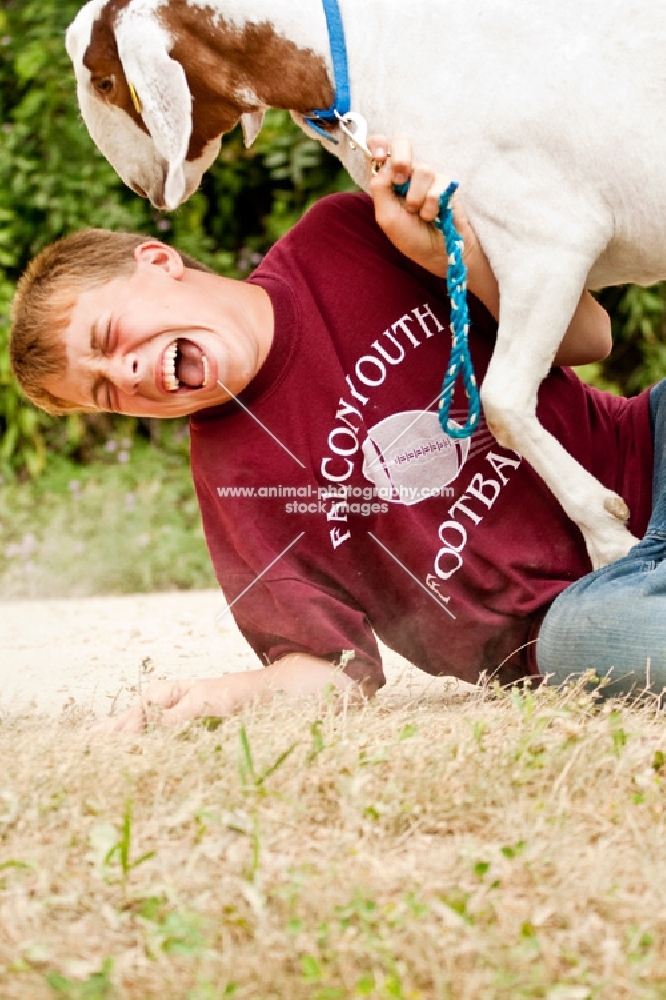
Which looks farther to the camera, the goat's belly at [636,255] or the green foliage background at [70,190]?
the green foliage background at [70,190]

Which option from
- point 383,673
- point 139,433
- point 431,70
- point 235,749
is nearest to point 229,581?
point 383,673

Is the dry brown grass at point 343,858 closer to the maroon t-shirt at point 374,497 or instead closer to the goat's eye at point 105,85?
the maroon t-shirt at point 374,497

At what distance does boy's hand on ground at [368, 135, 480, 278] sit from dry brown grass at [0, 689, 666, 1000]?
0.59 meters

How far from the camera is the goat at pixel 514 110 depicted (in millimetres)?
1538

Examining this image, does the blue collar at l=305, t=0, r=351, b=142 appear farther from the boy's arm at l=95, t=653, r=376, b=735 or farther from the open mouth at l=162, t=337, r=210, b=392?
the boy's arm at l=95, t=653, r=376, b=735

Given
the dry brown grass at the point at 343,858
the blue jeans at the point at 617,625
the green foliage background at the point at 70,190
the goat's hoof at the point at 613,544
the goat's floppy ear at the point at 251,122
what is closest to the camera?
the dry brown grass at the point at 343,858

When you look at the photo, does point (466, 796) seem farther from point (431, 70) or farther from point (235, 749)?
point (431, 70)

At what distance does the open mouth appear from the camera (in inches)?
59.8

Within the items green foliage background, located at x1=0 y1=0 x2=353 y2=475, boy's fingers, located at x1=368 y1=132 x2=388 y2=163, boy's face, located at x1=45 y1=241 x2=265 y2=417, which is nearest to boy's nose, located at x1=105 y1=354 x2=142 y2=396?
boy's face, located at x1=45 y1=241 x2=265 y2=417

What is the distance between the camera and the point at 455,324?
1523 millimetres

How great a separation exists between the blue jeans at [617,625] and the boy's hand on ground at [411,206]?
1.45ft

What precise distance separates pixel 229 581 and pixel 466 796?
0.55 m

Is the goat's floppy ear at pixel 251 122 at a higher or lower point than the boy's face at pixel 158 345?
higher

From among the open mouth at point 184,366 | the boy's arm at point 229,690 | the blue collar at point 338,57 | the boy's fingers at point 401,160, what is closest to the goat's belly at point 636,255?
the boy's fingers at point 401,160
